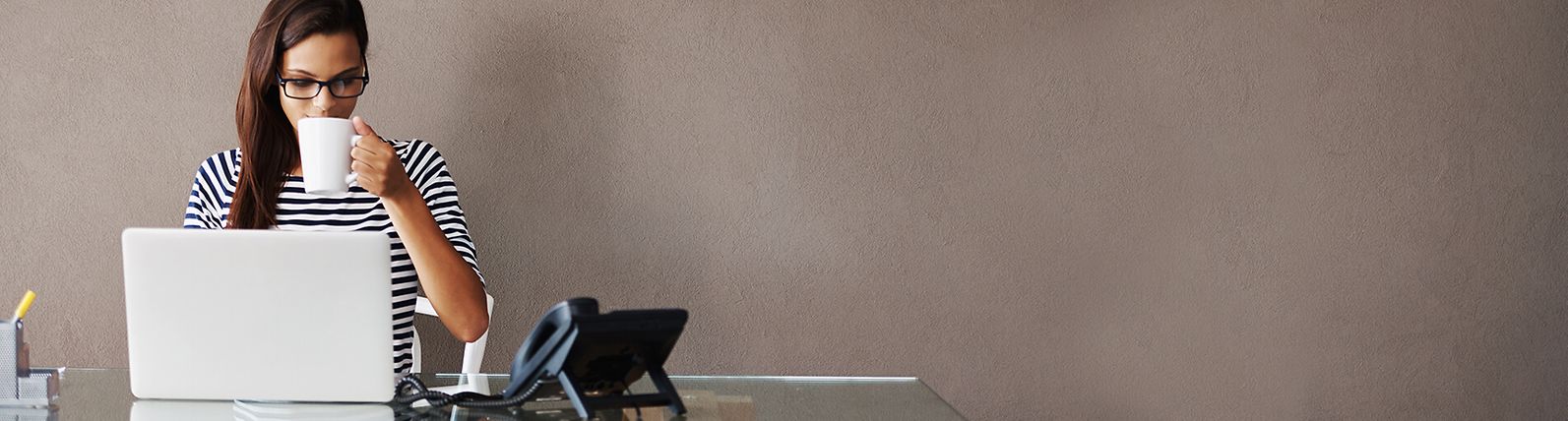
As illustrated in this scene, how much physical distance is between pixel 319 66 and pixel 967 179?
4.09 ft

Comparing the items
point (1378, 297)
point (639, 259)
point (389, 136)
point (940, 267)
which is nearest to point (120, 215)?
point (389, 136)

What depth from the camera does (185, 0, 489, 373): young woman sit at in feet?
6.70

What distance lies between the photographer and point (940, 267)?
268cm

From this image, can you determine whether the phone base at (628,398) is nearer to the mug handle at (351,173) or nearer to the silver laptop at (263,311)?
the silver laptop at (263,311)

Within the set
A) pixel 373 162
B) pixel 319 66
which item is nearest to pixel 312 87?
pixel 319 66

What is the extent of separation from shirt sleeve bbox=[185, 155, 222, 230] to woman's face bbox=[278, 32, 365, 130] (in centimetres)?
23

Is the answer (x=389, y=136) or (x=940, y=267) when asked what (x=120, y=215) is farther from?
(x=940, y=267)

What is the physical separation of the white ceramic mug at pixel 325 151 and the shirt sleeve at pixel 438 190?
542 millimetres

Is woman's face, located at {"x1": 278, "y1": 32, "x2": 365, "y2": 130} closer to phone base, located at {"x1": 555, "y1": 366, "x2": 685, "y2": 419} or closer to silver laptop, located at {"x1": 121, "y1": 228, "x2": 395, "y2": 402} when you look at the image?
silver laptop, located at {"x1": 121, "y1": 228, "x2": 395, "y2": 402}

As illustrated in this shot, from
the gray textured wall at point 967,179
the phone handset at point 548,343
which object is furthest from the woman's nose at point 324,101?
the phone handset at point 548,343

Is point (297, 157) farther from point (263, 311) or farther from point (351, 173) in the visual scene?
point (263, 311)

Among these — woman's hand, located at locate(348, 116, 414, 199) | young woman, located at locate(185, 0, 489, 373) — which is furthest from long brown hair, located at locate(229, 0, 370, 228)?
woman's hand, located at locate(348, 116, 414, 199)

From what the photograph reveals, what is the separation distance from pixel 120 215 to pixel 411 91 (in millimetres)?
604

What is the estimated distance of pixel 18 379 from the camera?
1.49 metres
